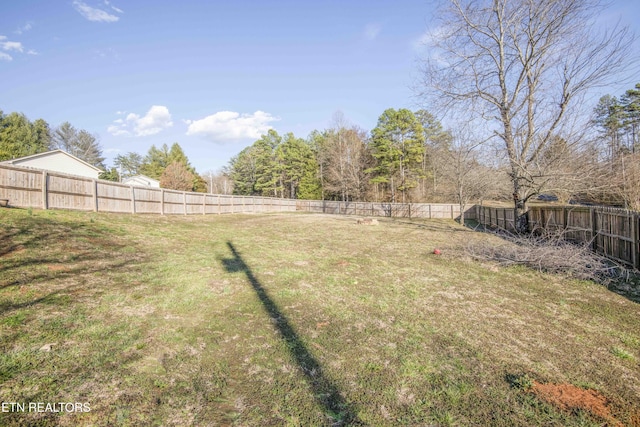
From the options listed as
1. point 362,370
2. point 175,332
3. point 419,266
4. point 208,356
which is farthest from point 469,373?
point 419,266

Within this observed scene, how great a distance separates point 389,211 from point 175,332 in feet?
91.1

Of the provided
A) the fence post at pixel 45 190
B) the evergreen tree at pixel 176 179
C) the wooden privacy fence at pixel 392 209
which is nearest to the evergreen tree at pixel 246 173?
the evergreen tree at pixel 176 179

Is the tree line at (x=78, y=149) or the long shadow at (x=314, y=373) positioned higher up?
the tree line at (x=78, y=149)

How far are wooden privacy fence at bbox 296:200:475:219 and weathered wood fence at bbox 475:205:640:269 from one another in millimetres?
15290

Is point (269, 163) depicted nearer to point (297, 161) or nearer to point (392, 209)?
point (297, 161)

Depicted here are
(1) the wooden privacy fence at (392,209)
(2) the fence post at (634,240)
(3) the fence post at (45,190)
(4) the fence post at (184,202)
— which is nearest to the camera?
(2) the fence post at (634,240)

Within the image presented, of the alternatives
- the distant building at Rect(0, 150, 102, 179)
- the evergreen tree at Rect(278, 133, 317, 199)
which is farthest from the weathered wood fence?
the evergreen tree at Rect(278, 133, 317, 199)

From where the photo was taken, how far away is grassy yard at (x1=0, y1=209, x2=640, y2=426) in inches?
88.5

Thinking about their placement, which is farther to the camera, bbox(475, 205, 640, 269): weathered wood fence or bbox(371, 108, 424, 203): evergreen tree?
bbox(371, 108, 424, 203): evergreen tree

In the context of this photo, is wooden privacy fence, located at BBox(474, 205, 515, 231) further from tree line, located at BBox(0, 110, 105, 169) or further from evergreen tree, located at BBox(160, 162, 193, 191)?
tree line, located at BBox(0, 110, 105, 169)

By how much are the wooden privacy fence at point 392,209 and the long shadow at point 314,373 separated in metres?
25.4

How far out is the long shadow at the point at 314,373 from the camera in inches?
88.0

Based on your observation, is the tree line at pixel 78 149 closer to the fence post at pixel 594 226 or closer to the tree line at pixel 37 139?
the tree line at pixel 37 139

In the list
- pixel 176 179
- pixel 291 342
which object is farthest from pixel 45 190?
pixel 176 179
